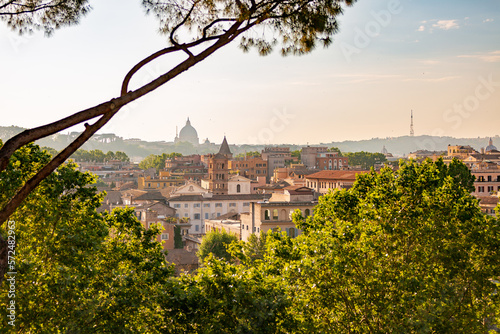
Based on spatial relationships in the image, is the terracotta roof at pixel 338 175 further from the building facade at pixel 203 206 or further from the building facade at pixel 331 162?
the building facade at pixel 331 162

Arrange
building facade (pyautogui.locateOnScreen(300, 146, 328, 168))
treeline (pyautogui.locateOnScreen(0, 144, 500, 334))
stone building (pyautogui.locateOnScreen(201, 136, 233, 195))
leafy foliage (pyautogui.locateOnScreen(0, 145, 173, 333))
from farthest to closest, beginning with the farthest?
building facade (pyautogui.locateOnScreen(300, 146, 328, 168)) → stone building (pyautogui.locateOnScreen(201, 136, 233, 195)) → treeline (pyautogui.locateOnScreen(0, 144, 500, 334)) → leafy foliage (pyautogui.locateOnScreen(0, 145, 173, 333))

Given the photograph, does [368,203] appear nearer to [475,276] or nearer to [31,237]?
[475,276]

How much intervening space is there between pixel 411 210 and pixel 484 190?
207 ft

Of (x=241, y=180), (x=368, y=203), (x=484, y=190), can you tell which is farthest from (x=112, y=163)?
(x=368, y=203)

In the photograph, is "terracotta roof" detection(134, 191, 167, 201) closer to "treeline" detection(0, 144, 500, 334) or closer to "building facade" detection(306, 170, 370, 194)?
"building facade" detection(306, 170, 370, 194)

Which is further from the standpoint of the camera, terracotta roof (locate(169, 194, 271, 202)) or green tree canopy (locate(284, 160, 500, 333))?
terracotta roof (locate(169, 194, 271, 202))

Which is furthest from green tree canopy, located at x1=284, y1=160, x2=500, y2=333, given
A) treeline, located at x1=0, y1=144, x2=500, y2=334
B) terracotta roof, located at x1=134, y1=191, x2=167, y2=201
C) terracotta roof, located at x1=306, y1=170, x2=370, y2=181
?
terracotta roof, located at x1=134, y1=191, x2=167, y2=201

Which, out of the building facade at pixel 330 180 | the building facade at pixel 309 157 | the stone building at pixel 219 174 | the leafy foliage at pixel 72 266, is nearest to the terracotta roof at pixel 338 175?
the building facade at pixel 330 180

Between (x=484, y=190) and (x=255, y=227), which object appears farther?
(x=484, y=190)

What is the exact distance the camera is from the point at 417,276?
11203 mm

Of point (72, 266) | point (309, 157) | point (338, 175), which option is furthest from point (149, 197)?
point (309, 157)

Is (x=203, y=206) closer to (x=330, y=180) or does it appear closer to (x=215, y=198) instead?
(x=215, y=198)

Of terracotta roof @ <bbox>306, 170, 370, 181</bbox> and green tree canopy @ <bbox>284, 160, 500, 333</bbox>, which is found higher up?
green tree canopy @ <bbox>284, 160, 500, 333</bbox>

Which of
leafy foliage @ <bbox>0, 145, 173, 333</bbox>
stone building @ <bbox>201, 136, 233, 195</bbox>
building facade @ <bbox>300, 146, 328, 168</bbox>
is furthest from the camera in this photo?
building facade @ <bbox>300, 146, 328, 168</bbox>
